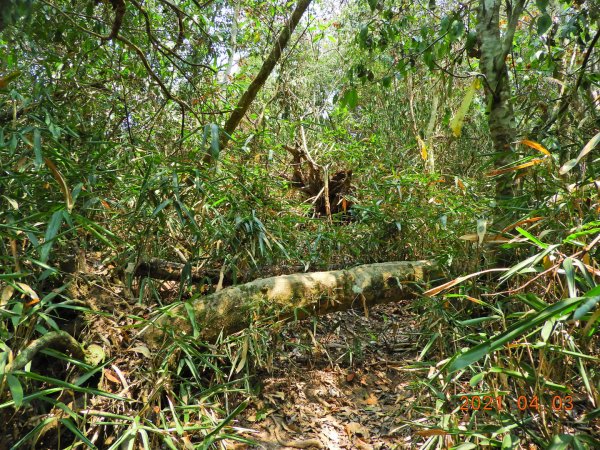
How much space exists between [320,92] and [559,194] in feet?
21.5

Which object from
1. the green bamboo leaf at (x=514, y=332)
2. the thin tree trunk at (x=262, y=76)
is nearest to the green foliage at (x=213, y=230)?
the green bamboo leaf at (x=514, y=332)

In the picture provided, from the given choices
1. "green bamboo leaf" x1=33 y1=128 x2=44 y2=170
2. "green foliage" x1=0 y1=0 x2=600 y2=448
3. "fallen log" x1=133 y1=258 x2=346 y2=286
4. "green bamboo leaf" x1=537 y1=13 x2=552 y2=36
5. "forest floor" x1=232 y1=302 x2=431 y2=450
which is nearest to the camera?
"green foliage" x1=0 y1=0 x2=600 y2=448

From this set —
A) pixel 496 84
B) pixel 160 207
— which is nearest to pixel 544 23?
pixel 496 84

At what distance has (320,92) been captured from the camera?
7.65 meters

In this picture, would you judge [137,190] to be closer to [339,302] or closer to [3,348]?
[3,348]

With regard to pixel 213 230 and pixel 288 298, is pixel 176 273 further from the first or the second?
pixel 288 298

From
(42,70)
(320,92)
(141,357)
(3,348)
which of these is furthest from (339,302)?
(320,92)
